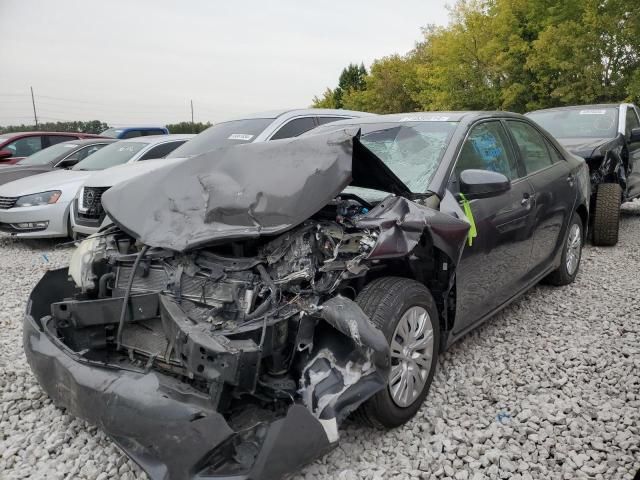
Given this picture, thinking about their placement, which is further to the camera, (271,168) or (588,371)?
(588,371)

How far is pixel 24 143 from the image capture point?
11391mm

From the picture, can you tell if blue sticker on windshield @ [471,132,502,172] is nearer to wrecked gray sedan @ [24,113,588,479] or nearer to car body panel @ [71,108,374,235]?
wrecked gray sedan @ [24,113,588,479]

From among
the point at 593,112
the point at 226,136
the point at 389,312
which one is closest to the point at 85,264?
the point at 389,312

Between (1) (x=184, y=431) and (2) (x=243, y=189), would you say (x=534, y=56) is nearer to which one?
(2) (x=243, y=189)

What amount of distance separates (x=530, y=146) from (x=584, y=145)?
2828mm

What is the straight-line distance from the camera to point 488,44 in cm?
2083

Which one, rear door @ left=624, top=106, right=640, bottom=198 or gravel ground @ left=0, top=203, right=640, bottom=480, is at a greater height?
rear door @ left=624, top=106, right=640, bottom=198

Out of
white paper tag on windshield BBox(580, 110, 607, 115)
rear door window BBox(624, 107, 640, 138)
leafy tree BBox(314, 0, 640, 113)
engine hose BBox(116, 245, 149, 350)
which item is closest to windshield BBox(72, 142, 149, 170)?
engine hose BBox(116, 245, 149, 350)

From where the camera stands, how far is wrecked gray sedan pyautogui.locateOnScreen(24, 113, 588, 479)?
6.72 ft

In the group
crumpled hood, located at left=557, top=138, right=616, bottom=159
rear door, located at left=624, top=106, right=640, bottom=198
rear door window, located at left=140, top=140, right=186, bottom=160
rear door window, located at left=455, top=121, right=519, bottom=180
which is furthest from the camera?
rear door window, located at left=140, top=140, right=186, bottom=160

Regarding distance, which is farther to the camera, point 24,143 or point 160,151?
point 24,143

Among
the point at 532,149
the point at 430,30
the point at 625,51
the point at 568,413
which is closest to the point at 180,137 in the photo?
the point at 532,149

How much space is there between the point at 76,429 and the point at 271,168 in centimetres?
173

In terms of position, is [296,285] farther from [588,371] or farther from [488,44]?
[488,44]
